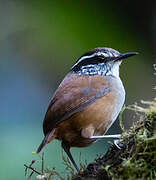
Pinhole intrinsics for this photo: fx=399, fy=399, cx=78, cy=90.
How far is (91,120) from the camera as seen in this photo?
14.3 feet

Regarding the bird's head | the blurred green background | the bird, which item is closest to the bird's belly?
the bird

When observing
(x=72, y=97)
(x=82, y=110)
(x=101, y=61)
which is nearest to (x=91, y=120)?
(x=82, y=110)

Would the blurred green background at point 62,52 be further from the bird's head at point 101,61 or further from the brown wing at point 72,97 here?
the brown wing at point 72,97

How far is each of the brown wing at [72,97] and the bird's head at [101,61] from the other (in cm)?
27

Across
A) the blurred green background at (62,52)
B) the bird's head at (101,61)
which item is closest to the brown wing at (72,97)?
the bird's head at (101,61)

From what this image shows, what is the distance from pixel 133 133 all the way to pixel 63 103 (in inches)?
56.8

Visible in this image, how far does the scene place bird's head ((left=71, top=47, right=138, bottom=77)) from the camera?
4.87 m

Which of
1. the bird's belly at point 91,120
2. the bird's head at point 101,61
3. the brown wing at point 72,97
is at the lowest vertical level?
the bird's belly at point 91,120

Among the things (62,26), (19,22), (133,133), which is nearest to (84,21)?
(62,26)

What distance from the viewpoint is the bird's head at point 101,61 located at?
4.87 metres

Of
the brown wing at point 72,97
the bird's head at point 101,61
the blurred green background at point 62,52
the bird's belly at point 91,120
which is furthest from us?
the blurred green background at point 62,52

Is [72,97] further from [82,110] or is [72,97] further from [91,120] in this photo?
[91,120]

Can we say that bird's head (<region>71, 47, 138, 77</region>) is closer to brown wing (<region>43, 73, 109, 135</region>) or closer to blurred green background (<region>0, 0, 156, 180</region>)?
brown wing (<region>43, 73, 109, 135</region>)

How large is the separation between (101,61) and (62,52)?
2199 millimetres
